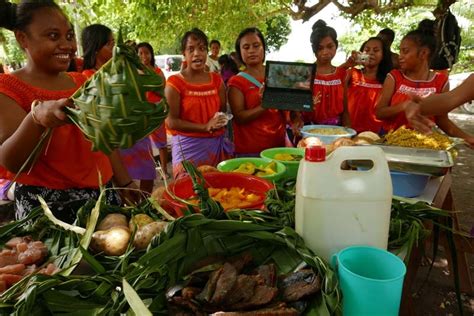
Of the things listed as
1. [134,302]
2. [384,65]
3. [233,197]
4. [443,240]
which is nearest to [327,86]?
[384,65]

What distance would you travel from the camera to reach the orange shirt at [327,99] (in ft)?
10.8

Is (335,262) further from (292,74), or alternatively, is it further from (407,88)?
(407,88)

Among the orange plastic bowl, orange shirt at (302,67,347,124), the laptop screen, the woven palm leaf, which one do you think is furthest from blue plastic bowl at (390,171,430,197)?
orange shirt at (302,67,347,124)

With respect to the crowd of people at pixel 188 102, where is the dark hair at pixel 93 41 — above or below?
above

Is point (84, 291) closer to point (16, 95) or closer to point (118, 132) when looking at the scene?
point (118, 132)

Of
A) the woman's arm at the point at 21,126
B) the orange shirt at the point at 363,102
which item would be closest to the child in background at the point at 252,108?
the orange shirt at the point at 363,102

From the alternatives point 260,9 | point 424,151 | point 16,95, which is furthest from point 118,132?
point 260,9

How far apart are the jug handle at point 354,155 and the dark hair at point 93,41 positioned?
2.78 metres

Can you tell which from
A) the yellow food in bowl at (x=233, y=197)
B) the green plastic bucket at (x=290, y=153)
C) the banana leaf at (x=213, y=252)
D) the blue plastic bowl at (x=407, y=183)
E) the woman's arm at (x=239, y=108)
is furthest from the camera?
the woman's arm at (x=239, y=108)

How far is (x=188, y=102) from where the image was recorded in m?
2.98

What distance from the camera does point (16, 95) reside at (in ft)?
5.07

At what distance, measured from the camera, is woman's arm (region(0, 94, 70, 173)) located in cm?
108

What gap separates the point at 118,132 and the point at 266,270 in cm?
59

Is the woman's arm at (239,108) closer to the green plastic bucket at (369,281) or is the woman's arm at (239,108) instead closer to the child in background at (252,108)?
the child in background at (252,108)
